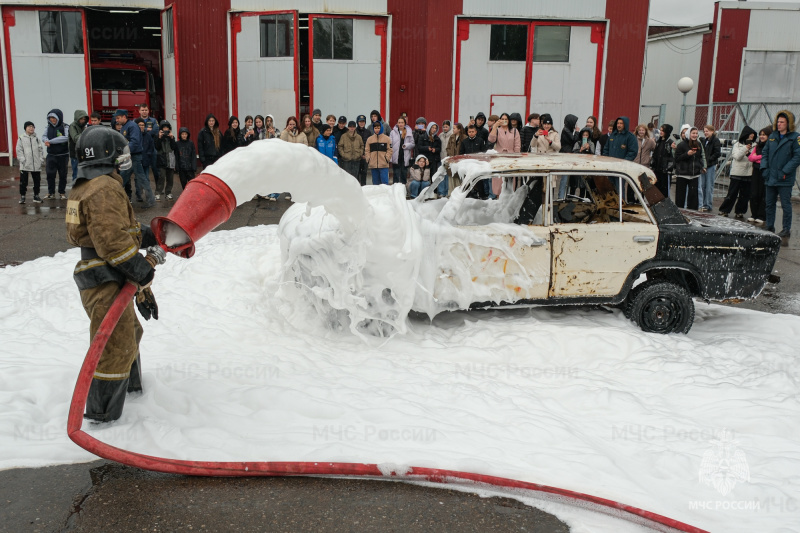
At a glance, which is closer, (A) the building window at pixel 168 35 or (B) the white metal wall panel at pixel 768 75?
(A) the building window at pixel 168 35

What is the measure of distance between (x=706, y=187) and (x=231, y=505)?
12.7 m

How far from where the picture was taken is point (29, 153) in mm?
12930

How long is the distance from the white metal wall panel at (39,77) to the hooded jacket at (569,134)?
12.1 metres

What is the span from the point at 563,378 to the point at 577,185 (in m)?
2.74

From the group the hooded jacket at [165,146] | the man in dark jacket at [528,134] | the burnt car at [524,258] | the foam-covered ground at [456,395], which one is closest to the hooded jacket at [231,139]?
the hooded jacket at [165,146]

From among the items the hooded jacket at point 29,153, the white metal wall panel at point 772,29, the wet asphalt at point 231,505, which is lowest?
the wet asphalt at point 231,505

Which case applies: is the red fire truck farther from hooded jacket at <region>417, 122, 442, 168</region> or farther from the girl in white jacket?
hooded jacket at <region>417, 122, 442, 168</region>

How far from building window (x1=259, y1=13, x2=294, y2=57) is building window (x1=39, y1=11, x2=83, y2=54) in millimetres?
4699

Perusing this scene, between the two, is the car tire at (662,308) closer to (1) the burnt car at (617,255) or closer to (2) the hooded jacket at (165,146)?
(1) the burnt car at (617,255)

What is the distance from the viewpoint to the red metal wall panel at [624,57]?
17688 millimetres

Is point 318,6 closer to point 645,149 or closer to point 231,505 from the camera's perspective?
point 645,149

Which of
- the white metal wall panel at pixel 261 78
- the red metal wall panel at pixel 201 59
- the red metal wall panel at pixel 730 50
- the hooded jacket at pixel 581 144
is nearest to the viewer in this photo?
the hooded jacket at pixel 581 144

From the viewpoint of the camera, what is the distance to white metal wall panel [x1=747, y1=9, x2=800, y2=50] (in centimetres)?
2433

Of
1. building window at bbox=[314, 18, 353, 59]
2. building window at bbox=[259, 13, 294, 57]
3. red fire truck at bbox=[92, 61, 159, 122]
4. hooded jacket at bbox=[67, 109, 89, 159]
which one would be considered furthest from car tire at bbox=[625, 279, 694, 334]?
red fire truck at bbox=[92, 61, 159, 122]
